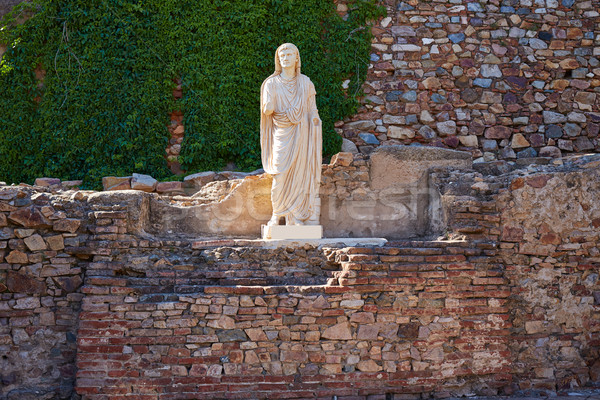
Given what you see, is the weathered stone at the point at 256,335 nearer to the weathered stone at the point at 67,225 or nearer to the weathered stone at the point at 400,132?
the weathered stone at the point at 67,225

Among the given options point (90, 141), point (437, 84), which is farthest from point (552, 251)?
point (90, 141)

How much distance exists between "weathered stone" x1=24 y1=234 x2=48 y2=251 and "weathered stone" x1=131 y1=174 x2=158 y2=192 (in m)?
2.63

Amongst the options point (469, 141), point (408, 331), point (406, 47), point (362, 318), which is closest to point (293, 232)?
point (362, 318)

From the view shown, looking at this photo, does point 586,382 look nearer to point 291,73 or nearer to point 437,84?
point 291,73

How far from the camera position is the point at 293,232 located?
23.4 ft

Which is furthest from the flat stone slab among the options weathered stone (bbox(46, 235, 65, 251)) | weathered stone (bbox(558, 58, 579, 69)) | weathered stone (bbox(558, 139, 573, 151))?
weathered stone (bbox(558, 58, 579, 69))

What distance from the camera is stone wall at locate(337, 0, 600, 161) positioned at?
34.5 feet

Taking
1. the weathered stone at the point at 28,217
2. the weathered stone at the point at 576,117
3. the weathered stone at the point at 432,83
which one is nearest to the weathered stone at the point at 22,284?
the weathered stone at the point at 28,217

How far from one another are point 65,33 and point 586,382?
27.1 ft

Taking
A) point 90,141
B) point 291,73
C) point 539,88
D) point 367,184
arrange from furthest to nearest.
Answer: point 539,88 < point 90,141 < point 367,184 < point 291,73

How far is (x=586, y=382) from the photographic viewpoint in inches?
278

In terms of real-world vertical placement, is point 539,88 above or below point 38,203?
above

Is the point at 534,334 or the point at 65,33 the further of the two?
the point at 65,33

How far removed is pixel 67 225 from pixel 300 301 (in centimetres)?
243
